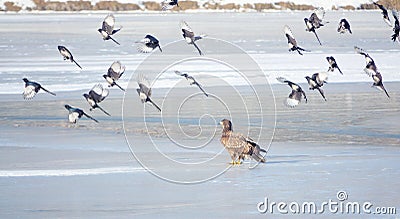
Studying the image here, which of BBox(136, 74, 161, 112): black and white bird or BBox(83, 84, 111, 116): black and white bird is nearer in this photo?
BBox(83, 84, 111, 116): black and white bird

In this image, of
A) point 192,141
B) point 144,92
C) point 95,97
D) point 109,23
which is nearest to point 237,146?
point 192,141

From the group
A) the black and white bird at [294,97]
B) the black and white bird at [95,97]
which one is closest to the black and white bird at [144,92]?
the black and white bird at [95,97]

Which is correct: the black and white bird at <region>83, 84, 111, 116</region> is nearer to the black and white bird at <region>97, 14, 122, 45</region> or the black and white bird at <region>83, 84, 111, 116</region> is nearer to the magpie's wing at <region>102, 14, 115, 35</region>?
the black and white bird at <region>97, 14, 122, 45</region>

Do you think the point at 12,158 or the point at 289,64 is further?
the point at 289,64

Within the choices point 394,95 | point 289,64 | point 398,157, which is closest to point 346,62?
point 289,64

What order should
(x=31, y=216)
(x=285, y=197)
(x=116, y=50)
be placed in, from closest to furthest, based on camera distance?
(x=31, y=216) < (x=285, y=197) < (x=116, y=50)

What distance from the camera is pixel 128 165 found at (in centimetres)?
696

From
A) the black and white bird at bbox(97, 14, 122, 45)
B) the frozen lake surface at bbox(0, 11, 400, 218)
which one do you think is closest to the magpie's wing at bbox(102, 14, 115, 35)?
the black and white bird at bbox(97, 14, 122, 45)

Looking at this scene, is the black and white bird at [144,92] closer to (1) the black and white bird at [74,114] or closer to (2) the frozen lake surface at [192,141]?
(2) the frozen lake surface at [192,141]

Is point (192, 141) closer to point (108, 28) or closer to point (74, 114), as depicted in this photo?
point (74, 114)

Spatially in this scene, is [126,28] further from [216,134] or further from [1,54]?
[216,134]

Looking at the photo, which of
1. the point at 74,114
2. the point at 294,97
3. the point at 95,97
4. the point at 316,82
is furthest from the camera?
the point at 316,82

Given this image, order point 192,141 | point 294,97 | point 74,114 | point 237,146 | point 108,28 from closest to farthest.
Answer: point 237,146 → point 192,141 → point 74,114 → point 294,97 → point 108,28

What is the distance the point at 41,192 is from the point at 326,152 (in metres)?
2.47
